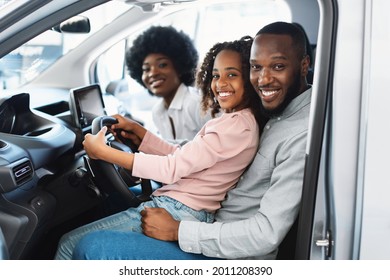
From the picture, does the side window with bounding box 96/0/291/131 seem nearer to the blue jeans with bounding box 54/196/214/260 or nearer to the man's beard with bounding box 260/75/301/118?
the man's beard with bounding box 260/75/301/118

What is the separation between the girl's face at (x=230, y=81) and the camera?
1.46 meters

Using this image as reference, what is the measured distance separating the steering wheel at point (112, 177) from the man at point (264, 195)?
0.39ft

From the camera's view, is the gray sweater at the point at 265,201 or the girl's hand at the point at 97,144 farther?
the girl's hand at the point at 97,144

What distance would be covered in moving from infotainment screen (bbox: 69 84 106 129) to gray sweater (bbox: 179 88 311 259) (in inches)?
29.5

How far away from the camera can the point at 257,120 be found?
1.48m

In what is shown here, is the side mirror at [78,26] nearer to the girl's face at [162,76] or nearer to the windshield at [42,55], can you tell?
the windshield at [42,55]

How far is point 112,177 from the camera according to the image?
1.48 meters

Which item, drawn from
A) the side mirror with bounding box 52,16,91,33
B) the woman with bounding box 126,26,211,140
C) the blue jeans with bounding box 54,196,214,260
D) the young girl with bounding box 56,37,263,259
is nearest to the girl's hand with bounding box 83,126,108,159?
the young girl with bounding box 56,37,263,259

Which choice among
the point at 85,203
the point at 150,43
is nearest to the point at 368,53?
the point at 85,203

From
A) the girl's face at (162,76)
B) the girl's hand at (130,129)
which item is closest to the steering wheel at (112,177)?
Answer: the girl's hand at (130,129)

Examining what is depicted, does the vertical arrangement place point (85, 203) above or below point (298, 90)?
below

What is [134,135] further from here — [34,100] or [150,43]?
[150,43]

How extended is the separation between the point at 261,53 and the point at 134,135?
574 mm
